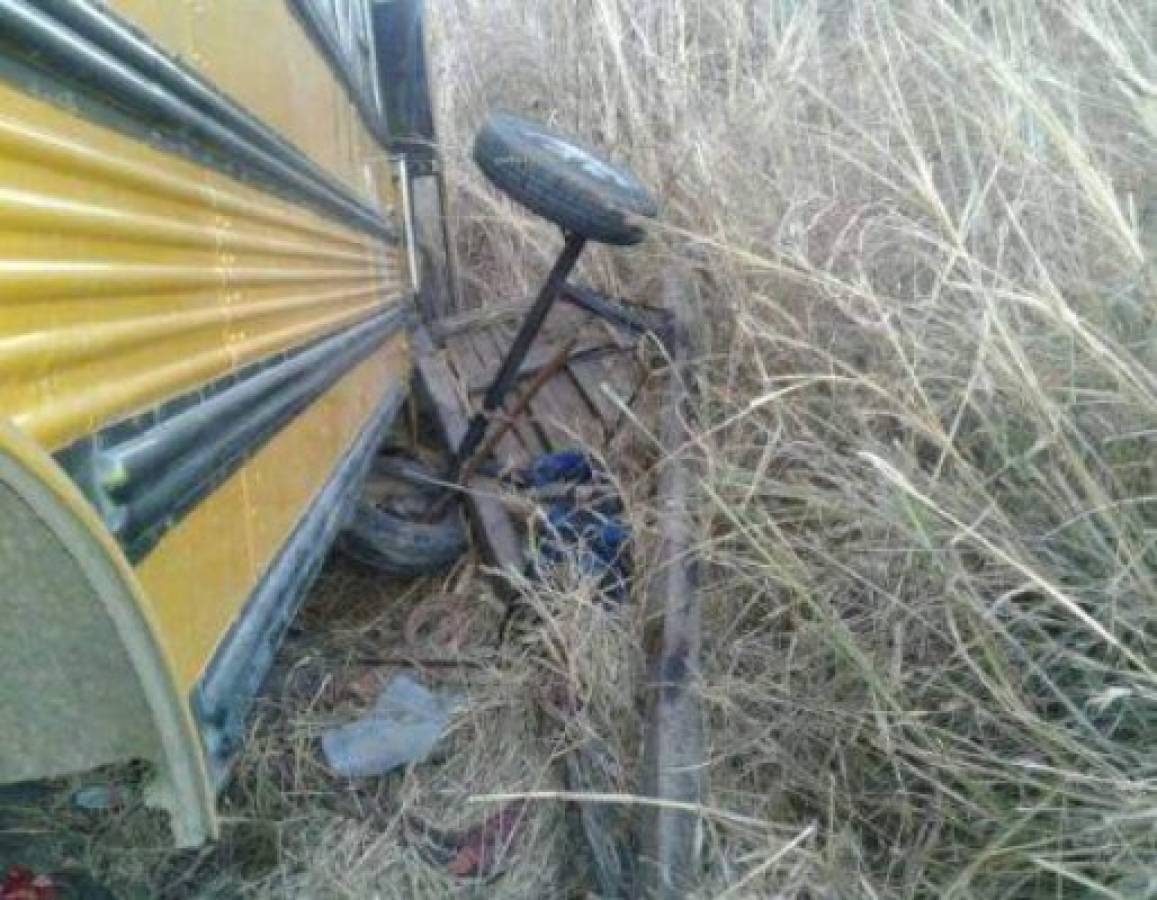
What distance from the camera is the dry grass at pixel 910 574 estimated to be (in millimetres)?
1416

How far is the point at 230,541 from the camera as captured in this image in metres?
1.31

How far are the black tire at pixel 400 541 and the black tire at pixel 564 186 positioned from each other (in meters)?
0.85

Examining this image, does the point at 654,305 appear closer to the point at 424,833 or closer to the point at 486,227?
the point at 486,227

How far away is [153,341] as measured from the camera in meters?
1.08

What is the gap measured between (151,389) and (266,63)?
966mm

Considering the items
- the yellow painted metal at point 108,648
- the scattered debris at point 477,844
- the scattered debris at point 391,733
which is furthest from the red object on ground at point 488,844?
the yellow painted metal at point 108,648

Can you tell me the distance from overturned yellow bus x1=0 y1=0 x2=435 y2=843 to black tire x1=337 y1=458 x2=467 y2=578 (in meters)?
0.78

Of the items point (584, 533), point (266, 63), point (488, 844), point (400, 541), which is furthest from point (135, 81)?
point (400, 541)

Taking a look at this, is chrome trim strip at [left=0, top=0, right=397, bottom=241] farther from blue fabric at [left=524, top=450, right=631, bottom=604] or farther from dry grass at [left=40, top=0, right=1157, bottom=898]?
blue fabric at [left=524, top=450, right=631, bottom=604]

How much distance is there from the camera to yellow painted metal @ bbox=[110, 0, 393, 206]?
1.29 m

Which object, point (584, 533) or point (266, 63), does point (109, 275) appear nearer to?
point (266, 63)

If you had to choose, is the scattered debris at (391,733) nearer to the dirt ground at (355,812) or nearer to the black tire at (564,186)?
the dirt ground at (355,812)

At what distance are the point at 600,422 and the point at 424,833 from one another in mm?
1624

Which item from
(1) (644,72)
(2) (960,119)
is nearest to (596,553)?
(2) (960,119)
